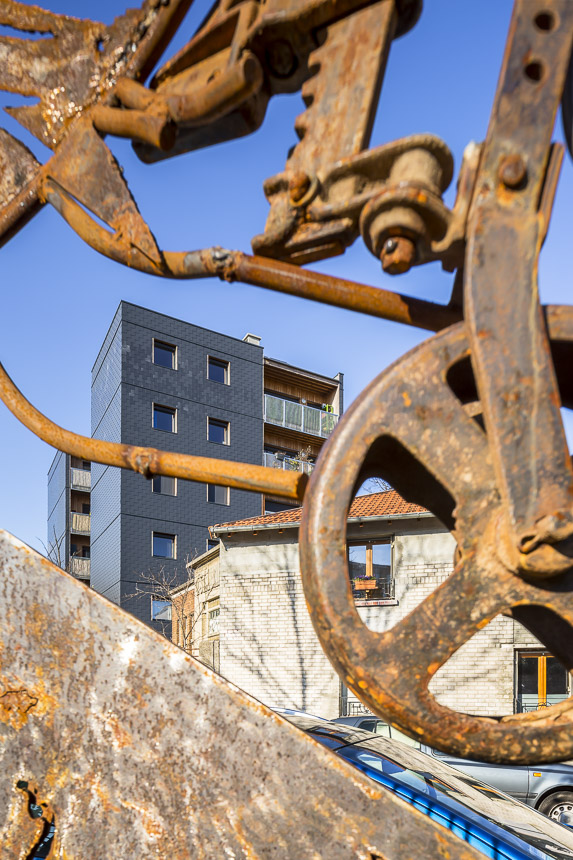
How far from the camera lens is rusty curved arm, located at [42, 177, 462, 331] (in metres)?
1.54

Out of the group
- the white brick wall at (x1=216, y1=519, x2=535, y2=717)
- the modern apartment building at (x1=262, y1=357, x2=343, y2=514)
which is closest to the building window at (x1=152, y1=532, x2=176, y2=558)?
the modern apartment building at (x1=262, y1=357, x2=343, y2=514)

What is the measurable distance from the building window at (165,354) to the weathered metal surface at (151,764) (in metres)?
31.7

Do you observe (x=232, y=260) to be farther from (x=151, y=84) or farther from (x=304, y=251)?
(x=151, y=84)

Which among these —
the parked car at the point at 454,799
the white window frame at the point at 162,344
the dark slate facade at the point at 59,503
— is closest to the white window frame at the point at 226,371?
the white window frame at the point at 162,344

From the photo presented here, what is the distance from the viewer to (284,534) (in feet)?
61.4

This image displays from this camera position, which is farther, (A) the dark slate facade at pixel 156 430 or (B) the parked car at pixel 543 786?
(A) the dark slate facade at pixel 156 430

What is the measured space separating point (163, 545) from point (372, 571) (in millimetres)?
15734

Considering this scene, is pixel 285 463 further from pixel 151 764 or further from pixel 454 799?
pixel 151 764

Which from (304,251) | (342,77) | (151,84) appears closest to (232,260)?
(304,251)

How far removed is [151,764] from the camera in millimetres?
1358

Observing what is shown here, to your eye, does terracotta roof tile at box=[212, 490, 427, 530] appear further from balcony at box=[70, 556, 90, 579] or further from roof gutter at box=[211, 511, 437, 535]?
balcony at box=[70, 556, 90, 579]

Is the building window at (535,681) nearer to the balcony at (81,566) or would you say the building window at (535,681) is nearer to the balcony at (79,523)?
the balcony at (81,566)

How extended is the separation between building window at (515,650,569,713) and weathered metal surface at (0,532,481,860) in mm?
15556

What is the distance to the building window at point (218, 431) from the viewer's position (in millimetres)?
34219
